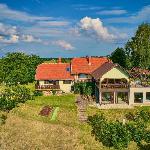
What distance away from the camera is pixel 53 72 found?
254ft

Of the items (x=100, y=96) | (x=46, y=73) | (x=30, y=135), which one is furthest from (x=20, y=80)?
(x=30, y=135)

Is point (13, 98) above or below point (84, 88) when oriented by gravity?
below

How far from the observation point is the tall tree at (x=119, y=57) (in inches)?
4026

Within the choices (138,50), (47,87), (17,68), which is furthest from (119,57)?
(47,87)

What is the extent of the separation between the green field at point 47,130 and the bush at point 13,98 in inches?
64.6

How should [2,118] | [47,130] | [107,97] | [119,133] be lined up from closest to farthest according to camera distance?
[119,133] → [47,130] → [2,118] → [107,97]

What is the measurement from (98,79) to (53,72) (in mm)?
13728

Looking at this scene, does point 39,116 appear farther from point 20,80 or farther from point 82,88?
point 20,80

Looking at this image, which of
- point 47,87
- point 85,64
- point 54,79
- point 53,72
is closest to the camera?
point 47,87

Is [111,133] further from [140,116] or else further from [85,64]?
[85,64]

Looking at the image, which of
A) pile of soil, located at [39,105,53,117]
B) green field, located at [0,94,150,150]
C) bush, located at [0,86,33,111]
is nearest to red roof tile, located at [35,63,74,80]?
bush, located at [0,86,33,111]

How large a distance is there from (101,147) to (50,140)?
701 cm

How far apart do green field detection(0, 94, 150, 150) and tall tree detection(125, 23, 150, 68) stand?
3627 cm

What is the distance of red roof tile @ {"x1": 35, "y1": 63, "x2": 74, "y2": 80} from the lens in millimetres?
76125
